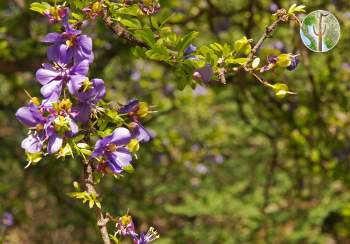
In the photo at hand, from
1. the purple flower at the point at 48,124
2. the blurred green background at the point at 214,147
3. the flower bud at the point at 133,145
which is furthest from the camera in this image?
the blurred green background at the point at 214,147

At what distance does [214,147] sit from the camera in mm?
5379

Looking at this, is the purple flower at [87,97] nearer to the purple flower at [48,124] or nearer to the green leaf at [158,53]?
the purple flower at [48,124]

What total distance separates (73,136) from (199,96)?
3.91m

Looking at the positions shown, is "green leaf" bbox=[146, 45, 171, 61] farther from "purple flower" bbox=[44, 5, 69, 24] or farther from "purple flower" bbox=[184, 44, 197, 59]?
"purple flower" bbox=[44, 5, 69, 24]

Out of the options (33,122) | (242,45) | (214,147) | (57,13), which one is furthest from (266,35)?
(214,147)

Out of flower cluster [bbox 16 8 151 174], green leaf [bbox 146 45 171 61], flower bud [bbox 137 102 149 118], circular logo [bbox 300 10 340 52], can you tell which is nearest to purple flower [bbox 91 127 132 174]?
flower cluster [bbox 16 8 151 174]

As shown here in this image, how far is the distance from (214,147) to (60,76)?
3848mm

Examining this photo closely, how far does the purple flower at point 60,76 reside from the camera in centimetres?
155

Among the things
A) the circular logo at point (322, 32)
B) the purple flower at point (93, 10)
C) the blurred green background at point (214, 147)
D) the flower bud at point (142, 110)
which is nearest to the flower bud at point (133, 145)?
the flower bud at point (142, 110)

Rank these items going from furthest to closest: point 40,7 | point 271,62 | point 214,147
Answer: point 214,147 < point 271,62 < point 40,7

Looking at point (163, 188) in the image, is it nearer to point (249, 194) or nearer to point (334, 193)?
point (249, 194)

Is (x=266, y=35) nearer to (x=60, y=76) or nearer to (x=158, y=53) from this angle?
(x=158, y=53)

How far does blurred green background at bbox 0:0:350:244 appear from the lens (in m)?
3.73

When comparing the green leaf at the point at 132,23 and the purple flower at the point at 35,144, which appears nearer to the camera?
the purple flower at the point at 35,144
